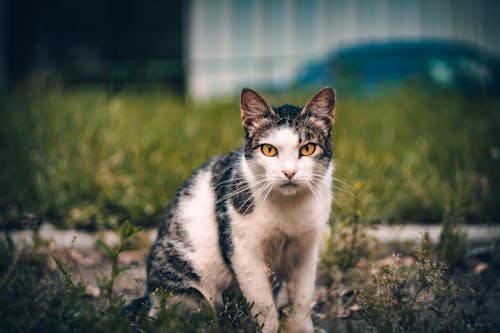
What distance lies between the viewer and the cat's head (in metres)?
1.96

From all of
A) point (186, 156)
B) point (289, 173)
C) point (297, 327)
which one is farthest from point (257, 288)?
point (186, 156)

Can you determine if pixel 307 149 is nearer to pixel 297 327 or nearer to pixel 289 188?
pixel 289 188

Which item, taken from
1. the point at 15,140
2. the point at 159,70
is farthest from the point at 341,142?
the point at 159,70

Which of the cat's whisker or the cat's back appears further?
the cat's back

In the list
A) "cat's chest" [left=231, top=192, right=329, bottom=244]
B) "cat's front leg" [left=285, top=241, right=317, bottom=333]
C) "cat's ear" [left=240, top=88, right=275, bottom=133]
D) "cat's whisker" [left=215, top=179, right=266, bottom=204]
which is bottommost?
"cat's front leg" [left=285, top=241, right=317, bottom=333]

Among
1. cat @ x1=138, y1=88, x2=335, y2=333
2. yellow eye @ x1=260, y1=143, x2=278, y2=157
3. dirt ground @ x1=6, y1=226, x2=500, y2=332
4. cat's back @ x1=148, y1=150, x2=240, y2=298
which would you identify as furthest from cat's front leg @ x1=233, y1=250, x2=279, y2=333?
yellow eye @ x1=260, y1=143, x2=278, y2=157

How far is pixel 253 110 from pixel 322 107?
0.28 meters

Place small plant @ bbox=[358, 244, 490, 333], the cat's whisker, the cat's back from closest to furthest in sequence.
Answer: small plant @ bbox=[358, 244, 490, 333] < the cat's whisker < the cat's back

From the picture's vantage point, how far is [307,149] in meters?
2.04

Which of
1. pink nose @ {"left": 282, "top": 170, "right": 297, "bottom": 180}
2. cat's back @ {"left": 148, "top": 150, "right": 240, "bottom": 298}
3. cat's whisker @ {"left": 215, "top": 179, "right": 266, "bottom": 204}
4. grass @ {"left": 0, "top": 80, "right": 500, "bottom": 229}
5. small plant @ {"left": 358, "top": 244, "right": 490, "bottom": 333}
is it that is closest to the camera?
small plant @ {"left": 358, "top": 244, "right": 490, "bottom": 333}

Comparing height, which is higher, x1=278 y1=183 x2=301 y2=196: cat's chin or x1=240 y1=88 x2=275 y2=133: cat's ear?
x1=240 y1=88 x2=275 y2=133: cat's ear

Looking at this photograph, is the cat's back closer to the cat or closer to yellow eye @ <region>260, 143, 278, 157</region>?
the cat

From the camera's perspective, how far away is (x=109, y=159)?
148 inches

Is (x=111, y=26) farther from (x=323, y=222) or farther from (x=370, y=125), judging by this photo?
(x=323, y=222)
